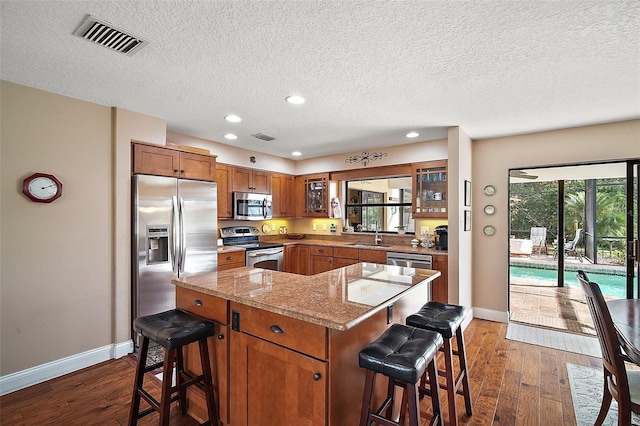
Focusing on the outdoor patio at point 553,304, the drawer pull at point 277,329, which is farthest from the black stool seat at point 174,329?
the outdoor patio at point 553,304

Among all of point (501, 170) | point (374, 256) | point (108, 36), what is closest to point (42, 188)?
point (108, 36)

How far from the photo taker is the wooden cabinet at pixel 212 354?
191 cm

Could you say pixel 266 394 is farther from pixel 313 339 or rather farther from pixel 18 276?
pixel 18 276

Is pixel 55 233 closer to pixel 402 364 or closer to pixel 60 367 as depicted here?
pixel 60 367

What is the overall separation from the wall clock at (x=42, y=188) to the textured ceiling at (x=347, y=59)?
0.79m

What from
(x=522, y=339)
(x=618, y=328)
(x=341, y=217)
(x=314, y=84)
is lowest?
(x=522, y=339)

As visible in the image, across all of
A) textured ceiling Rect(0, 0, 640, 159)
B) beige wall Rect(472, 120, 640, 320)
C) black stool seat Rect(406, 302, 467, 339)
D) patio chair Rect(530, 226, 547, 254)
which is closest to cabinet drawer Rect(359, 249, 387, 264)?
beige wall Rect(472, 120, 640, 320)

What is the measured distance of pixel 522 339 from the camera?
11.6 ft

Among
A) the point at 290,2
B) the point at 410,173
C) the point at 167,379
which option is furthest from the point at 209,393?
the point at 410,173

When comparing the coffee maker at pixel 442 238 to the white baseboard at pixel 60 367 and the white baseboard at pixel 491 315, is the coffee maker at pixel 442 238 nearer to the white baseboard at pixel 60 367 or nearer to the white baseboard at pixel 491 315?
the white baseboard at pixel 491 315

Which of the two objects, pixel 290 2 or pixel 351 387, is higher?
pixel 290 2

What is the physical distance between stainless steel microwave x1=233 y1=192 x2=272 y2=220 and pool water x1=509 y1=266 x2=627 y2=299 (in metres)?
4.40

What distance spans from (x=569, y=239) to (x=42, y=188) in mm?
8950

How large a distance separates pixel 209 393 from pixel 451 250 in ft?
9.98
